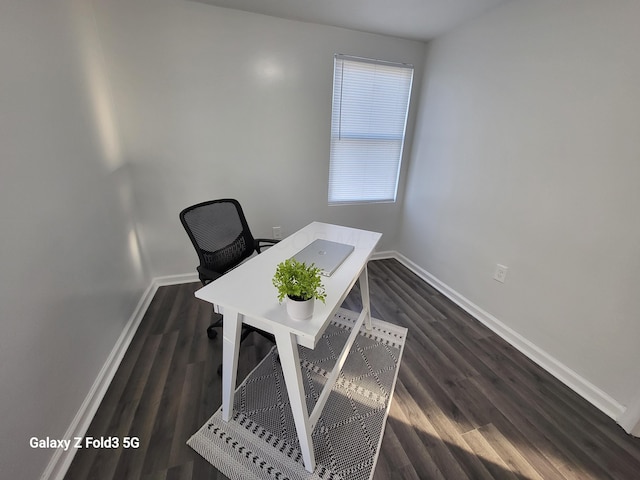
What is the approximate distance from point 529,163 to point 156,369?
2.82 meters

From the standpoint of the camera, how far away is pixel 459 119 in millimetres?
2184

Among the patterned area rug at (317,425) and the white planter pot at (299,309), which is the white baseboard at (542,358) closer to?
the patterned area rug at (317,425)

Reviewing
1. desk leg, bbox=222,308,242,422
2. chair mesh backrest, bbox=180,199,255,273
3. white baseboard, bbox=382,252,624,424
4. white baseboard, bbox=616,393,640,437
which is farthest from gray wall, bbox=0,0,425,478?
white baseboard, bbox=616,393,640,437

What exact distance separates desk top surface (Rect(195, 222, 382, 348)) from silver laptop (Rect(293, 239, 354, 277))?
0.03 m

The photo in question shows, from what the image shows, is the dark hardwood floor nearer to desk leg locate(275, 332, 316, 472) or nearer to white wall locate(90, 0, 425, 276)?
desk leg locate(275, 332, 316, 472)

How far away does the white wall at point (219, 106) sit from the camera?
1875mm

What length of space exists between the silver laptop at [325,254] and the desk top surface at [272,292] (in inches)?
1.2

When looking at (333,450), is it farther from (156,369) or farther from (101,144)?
(101,144)

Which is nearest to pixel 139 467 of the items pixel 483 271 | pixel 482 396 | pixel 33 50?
pixel 482 396

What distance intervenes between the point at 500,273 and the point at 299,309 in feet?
6.01

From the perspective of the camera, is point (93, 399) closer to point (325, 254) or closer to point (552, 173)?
point (325, 254)

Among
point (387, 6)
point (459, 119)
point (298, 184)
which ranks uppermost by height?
point (387, 6)

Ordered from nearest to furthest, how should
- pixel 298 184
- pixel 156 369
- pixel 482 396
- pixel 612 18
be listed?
1. pixel 612 18
2. pixel 482 396
3. pixel 156 369
4. pixel 298 184

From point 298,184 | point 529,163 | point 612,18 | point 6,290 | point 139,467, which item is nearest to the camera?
point 6,290
